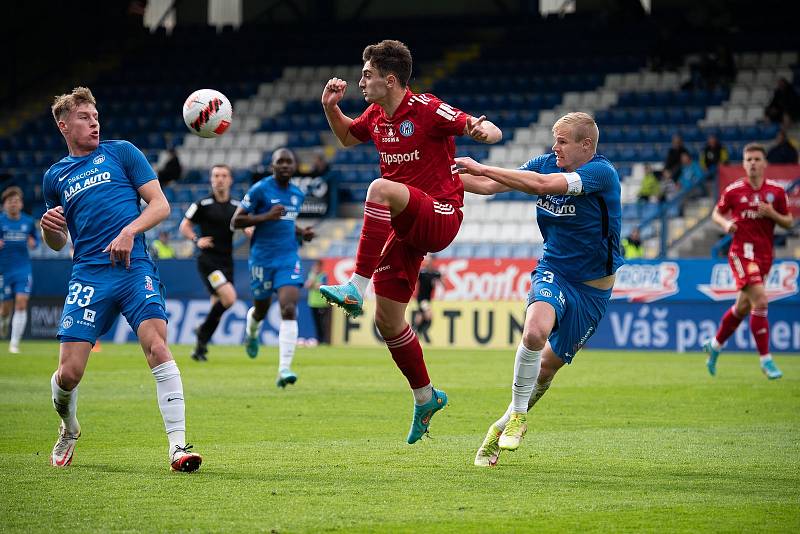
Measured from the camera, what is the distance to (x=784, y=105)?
93.4 ft

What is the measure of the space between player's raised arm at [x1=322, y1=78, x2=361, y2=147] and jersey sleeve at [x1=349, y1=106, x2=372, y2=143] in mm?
26

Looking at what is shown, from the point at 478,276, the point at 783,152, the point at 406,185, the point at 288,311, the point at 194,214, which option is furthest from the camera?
the point at 478,276

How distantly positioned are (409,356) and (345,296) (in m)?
0.88

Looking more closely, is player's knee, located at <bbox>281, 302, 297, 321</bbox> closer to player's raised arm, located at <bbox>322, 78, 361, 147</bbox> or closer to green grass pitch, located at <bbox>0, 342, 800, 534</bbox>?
green grass pitch, located at <bbox>0, 342, 800, 534</bbox>

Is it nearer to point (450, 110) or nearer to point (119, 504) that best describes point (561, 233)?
point (450, 110)

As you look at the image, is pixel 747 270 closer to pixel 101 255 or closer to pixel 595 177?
pixel 595 177

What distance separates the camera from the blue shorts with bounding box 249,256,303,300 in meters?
15.2

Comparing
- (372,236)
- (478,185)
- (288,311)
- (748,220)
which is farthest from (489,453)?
(748,220)

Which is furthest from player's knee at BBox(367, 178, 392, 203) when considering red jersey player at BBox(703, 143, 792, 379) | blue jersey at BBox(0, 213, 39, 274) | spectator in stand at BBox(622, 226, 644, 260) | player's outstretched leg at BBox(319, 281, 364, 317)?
spectator in stand at BBox(622, 226, 644, 260)

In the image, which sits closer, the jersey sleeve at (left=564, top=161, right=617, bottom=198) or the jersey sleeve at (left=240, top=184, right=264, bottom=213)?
the jersey sleeve at (left=564, top=161, right=617, bottom=198)

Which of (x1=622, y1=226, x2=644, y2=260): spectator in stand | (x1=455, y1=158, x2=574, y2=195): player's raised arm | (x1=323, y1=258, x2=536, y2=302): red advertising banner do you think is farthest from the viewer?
(x1=622, y1=226, x2=644, y2=260): spectator in stand

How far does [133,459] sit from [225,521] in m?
2.44

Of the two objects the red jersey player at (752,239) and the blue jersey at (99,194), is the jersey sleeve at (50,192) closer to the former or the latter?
the blue jersey at (99,194)

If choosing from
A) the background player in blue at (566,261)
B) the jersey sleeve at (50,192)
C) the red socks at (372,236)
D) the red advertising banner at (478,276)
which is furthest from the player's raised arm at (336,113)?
the red advertising banner at (478,276)
